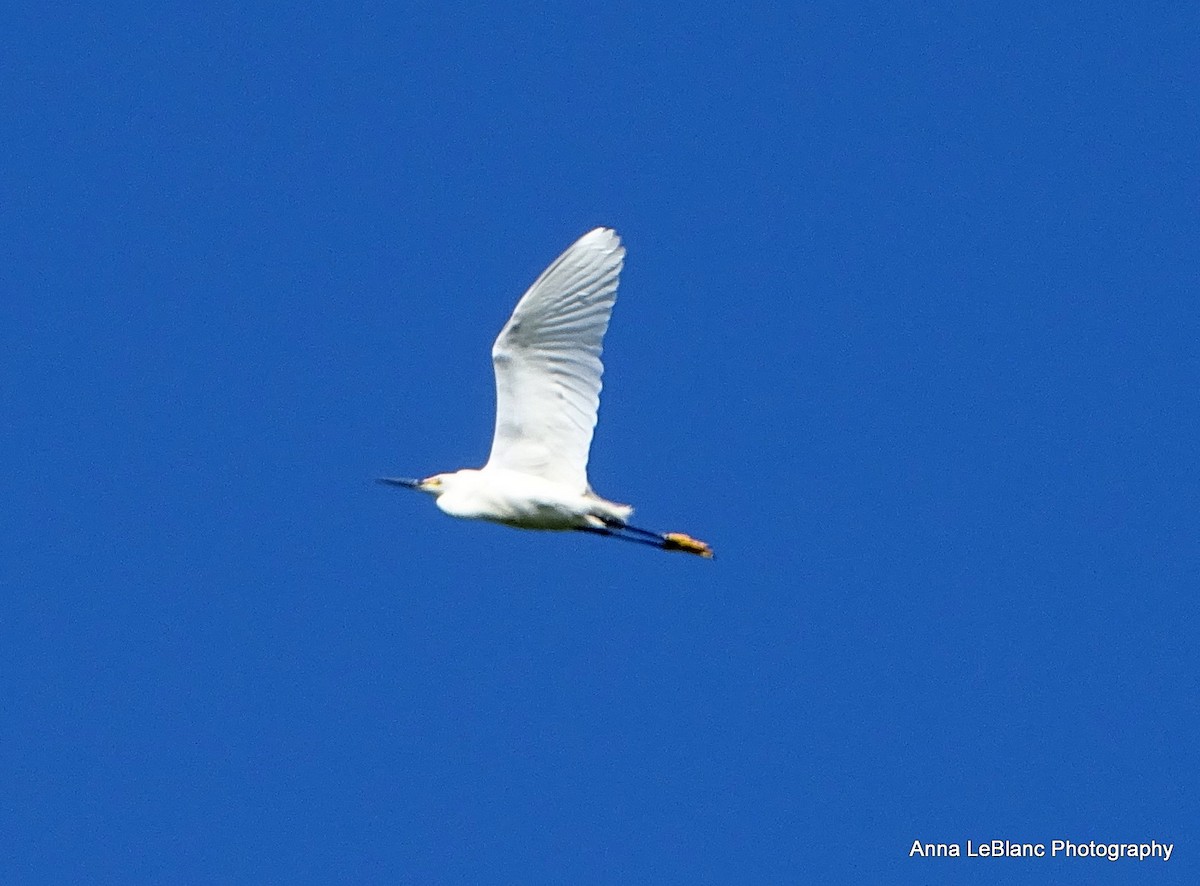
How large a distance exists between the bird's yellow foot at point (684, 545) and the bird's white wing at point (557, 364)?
42.1 inches

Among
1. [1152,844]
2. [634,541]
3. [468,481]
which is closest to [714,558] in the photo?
[634,541]

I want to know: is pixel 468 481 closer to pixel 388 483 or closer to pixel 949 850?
pixel 388 483

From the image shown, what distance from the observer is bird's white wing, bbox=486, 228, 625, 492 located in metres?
16.0

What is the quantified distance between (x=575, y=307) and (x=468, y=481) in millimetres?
1509

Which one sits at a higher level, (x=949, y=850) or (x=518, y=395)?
(x=518, y=395)

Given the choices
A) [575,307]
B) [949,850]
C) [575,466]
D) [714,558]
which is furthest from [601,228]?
[949,850]

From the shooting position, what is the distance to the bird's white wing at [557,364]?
16047 millimetres

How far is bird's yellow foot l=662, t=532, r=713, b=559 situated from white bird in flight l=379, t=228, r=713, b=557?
548 millimetres

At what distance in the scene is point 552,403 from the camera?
1645cm

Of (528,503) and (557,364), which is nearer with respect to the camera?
(557,364)

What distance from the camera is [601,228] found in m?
16.0

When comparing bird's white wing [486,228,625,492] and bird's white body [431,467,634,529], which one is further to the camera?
bird's white body [431,467,634,529]

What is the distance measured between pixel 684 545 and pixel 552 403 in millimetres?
1624

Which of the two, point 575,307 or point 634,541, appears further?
point 634,541
